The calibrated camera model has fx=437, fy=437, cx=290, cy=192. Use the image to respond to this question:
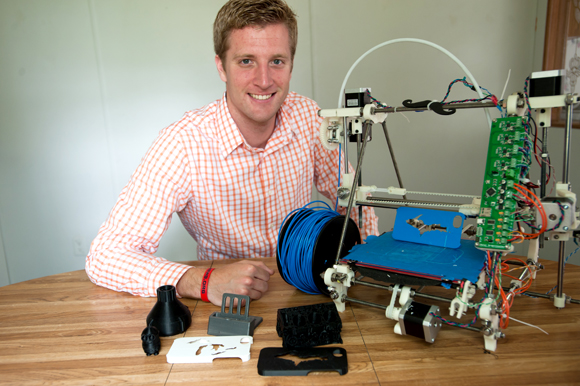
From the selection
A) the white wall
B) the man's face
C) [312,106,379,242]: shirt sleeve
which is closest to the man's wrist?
the man's face

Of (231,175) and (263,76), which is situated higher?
(263,76)

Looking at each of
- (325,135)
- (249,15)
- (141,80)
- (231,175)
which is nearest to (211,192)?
(231,175)

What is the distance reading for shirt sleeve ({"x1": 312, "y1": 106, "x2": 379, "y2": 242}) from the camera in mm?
2025

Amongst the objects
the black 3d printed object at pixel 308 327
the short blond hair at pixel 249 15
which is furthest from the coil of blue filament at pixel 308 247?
the short blond hair at pixel 249 15

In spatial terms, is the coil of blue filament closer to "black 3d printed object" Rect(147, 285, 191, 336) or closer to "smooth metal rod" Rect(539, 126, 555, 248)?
"black 3d printed object" Rect(147, 285, 191, 336)

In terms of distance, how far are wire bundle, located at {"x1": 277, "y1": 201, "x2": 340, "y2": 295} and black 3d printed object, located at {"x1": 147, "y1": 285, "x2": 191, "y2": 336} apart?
1.16 ft

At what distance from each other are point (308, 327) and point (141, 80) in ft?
9.66

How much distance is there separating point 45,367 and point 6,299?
59 cm

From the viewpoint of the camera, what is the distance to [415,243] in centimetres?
140

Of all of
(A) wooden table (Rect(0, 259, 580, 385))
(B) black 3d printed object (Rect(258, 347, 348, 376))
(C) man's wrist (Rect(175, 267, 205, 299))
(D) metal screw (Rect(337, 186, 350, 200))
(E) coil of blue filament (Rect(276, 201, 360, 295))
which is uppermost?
(D) metal screw (Rect(337, 186, 350, 200))

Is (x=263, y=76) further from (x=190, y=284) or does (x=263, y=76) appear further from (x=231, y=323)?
(x=231, y=323)

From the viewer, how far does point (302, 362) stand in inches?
41.4

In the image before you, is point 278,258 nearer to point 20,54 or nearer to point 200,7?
point 200,7

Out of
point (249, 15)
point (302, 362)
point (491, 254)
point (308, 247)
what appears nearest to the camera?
point (302, 362)
